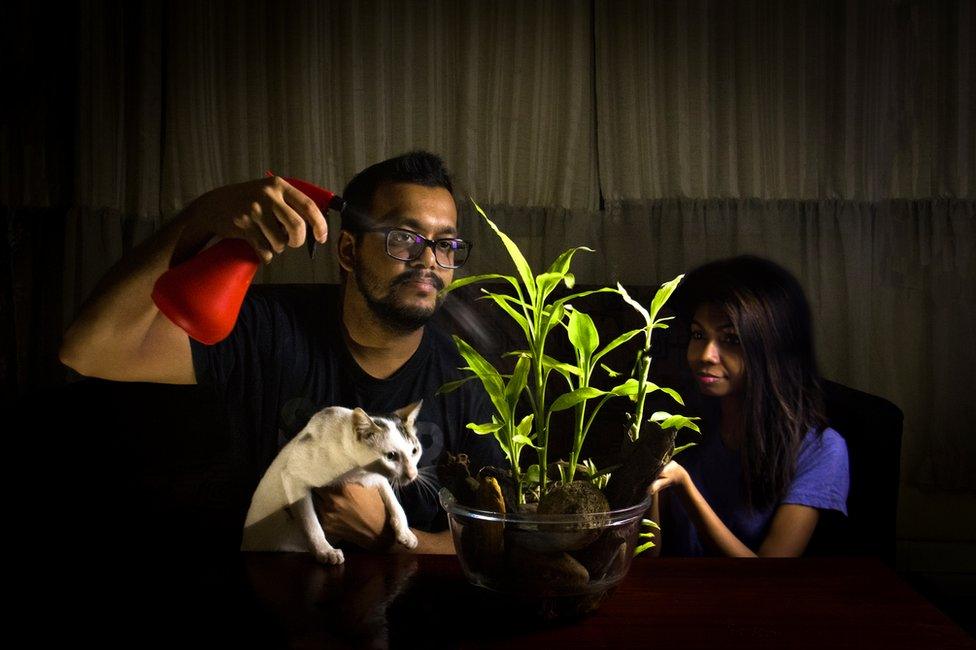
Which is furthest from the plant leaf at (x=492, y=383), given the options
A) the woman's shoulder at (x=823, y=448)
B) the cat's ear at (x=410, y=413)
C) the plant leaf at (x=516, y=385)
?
the woman's shoulder at (x=823, y=448)

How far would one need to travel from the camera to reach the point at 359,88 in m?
1.42

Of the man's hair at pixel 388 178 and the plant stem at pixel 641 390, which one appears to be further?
the man's hair at pixel 388 178

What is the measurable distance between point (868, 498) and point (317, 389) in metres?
0.97

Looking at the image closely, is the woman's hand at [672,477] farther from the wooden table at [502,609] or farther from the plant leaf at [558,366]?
the plant leaf at [558,366]

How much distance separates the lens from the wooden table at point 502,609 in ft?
2.58

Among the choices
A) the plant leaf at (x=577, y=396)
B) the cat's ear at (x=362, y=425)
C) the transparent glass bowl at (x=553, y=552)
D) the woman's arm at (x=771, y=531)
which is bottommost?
the woman's arm at (x=771, y=531)

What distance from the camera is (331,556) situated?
3.61 feet

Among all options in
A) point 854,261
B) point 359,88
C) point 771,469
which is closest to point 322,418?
point 359,88

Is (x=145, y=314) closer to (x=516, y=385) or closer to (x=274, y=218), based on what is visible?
(x=274, y=218)

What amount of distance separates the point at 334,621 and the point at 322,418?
0.52 metres

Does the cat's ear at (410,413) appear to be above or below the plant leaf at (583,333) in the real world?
below

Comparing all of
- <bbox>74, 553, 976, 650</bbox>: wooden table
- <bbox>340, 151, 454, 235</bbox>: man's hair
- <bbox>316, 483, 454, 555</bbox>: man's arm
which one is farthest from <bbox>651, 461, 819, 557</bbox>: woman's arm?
<bbox>340, 151, 454, 235</bbox>: man's hair

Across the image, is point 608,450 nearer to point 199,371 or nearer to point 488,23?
point 199,371

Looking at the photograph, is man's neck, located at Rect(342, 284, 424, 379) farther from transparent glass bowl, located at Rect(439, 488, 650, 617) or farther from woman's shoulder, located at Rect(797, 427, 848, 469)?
woman's shoulder, located at Rect(797, 427, 848, 469)
